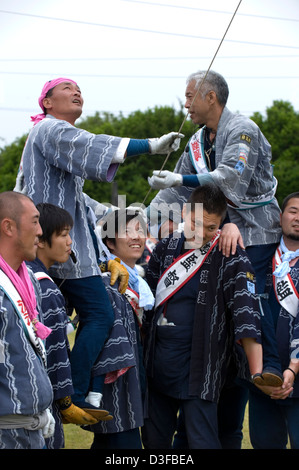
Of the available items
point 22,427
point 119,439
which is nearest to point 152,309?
point 119,439

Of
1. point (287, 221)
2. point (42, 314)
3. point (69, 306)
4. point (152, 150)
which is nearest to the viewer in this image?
point (42, 314)

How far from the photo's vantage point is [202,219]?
4.57 meters

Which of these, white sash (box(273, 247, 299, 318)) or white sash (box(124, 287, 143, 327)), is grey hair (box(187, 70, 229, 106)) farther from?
white sash (box(124, 287, 143, 327))

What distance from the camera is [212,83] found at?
5008 millimetres

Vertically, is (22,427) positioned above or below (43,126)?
below

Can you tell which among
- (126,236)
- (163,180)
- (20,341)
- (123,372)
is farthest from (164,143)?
(20,341)

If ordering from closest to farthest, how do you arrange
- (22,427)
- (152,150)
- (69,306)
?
(22,427), (152,150), (69,306)

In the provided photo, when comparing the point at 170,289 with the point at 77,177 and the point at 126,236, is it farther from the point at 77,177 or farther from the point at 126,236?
the point at 77,177

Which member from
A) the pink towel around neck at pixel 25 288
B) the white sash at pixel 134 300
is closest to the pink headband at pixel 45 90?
the white sash at pixel 134 300

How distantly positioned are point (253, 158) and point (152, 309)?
50.2 inches

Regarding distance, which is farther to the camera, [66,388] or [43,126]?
[43,126]

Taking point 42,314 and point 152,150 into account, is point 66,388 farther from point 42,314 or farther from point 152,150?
point 152,150

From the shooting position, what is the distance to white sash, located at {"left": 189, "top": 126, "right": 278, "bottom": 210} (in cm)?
495
